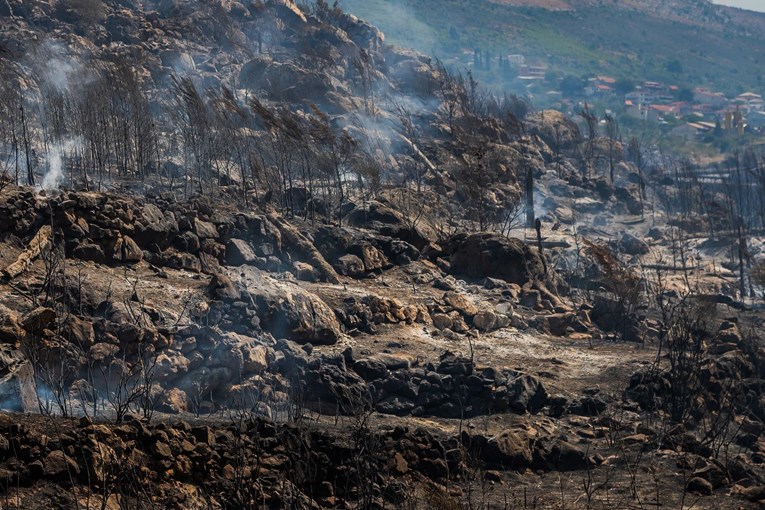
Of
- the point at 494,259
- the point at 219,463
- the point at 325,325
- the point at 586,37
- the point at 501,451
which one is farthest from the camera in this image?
the point at 586,37

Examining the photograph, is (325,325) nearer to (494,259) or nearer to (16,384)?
(494,259)

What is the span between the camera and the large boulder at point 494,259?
93.7 ft

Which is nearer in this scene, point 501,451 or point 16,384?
point 16,384

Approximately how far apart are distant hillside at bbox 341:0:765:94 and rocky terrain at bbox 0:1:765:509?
252 ft

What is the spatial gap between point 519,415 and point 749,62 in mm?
137059

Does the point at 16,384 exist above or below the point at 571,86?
below

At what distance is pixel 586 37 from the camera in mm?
139750

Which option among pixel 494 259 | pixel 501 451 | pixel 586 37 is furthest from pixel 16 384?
pixel 586 37

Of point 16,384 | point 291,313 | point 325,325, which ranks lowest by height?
point 325,325

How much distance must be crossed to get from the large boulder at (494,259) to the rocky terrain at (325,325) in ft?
0.19

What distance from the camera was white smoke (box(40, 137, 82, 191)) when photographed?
28.8 metres

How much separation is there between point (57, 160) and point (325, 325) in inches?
528

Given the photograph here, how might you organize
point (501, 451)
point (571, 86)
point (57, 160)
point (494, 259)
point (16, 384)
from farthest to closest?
point (571, 86) < point (57, 160) < point (494, 259) < point (501, 451) < point (16, 384)

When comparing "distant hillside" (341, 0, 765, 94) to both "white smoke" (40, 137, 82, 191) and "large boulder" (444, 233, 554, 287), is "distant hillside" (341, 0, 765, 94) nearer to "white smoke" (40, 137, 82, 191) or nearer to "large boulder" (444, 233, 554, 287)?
"white smoke" (40, 137, 82, 191)
